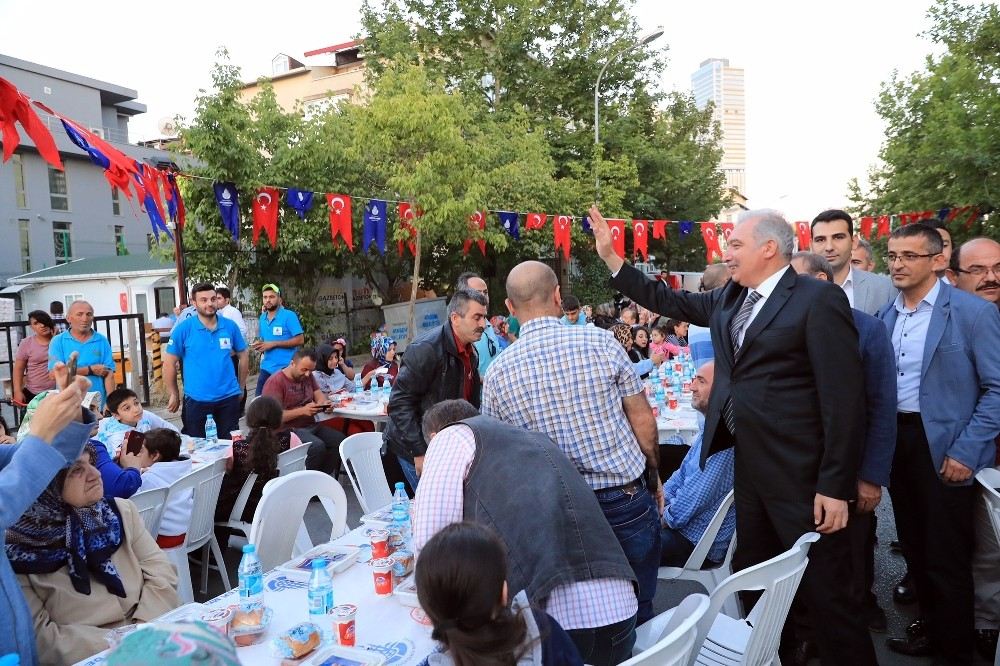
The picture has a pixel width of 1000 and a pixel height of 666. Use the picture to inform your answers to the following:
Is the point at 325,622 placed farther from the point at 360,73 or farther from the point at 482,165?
the point at 360,73

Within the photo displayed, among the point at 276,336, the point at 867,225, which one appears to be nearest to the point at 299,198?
the point at 276,336

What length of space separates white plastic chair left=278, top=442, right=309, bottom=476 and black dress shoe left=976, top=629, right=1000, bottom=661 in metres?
3.92

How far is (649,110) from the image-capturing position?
81.9 ft

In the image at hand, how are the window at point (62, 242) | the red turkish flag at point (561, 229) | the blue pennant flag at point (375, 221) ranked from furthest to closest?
the window at point (62, 242) < the red turkish flag at point (561, 229) < the blue pennant flag at point (375, 221)

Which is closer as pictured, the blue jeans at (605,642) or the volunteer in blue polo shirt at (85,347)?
the blue jeans at (605,642)

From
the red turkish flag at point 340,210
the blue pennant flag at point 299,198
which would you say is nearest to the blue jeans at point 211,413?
the blue pennant flag at point 299,198

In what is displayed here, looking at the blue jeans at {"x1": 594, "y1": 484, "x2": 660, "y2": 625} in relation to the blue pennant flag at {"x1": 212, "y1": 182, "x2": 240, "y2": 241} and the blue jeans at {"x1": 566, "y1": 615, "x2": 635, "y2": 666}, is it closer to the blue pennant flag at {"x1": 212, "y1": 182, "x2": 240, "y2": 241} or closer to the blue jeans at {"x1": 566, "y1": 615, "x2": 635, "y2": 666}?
the blue jeans at {"x1": 566, "y1": 615, "x2": 635, "y2": 666}

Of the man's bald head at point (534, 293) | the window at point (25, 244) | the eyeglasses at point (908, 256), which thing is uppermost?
the window at point (25, 244)

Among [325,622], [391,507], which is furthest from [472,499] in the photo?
[391,507]

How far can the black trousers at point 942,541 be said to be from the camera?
9.90 ft

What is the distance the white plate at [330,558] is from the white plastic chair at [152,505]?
1.22 metres

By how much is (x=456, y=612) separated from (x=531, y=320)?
1.44 meters

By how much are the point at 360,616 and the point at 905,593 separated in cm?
312

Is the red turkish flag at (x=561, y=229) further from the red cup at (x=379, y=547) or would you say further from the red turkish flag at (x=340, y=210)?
the red cup at (x=379, y=547)
